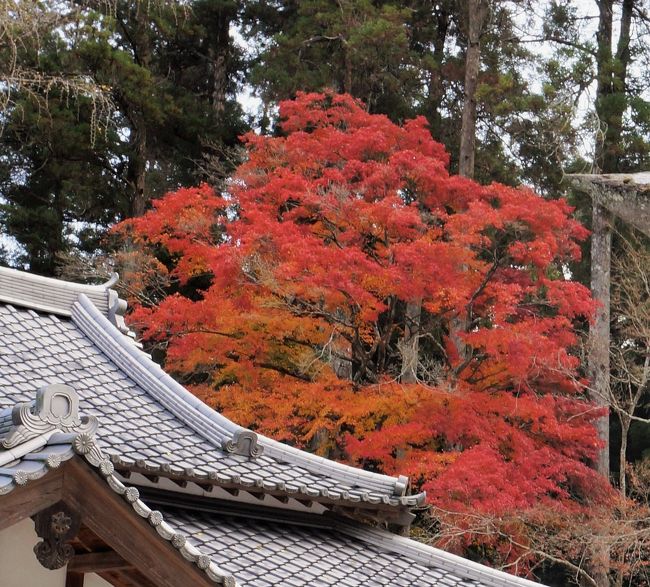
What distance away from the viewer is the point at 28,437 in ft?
13.2

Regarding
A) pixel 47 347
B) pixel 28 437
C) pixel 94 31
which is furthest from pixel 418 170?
pixel 28 437

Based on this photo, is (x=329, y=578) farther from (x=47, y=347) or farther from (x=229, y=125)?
(x=229, y=125)

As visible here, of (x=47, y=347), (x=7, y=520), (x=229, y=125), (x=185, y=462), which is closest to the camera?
(x=7, y=520)

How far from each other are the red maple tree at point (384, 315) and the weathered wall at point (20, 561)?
744cm

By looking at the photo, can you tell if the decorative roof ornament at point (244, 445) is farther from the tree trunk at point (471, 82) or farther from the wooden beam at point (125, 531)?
the tree trunk at point (471, 82)

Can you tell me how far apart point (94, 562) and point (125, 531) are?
57 cm

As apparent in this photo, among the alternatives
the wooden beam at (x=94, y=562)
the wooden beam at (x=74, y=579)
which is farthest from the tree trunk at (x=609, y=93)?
the wooden beam at (x=94, y=562)

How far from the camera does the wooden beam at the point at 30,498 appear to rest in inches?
154

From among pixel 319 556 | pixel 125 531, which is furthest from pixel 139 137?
pixel 125 531

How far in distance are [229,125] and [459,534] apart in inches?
504

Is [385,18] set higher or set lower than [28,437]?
higher

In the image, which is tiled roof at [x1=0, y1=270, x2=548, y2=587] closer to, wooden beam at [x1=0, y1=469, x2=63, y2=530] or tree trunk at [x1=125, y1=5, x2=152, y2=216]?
wooden beam at [x1=0, y1=469, x2=63, y2=530]

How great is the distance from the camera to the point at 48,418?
13.5 feet

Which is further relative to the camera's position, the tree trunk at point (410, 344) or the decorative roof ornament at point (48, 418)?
the tree trunk at point (410, 344)
